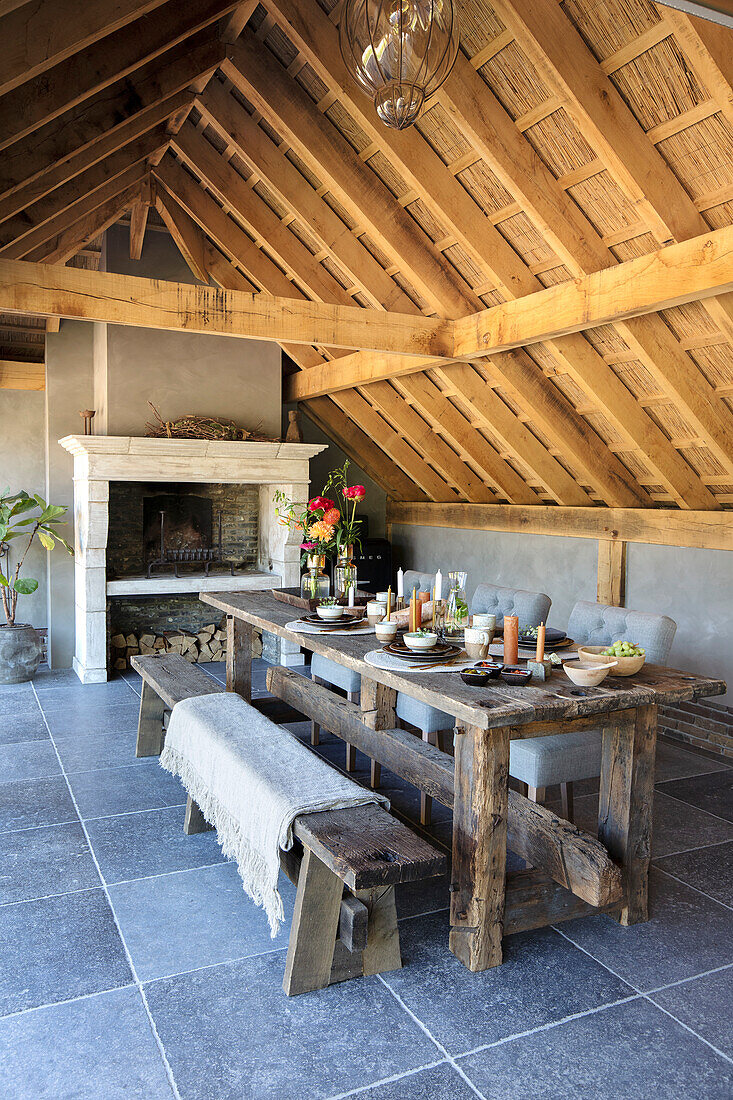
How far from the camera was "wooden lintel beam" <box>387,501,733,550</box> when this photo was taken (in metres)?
4.67

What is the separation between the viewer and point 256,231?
538cm

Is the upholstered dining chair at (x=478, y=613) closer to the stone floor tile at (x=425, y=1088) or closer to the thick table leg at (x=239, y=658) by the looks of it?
the thick table leg at (x=239, y=658)

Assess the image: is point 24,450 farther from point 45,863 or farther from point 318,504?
point 45,863

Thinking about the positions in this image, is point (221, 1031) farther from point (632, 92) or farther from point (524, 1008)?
point (632, 92)

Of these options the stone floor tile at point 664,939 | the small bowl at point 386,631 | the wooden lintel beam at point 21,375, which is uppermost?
the wooden lintel beam at point 21,375

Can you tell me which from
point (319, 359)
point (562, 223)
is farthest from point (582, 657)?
point (319, 359)

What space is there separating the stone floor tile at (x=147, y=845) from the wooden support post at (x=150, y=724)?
2.48 feet

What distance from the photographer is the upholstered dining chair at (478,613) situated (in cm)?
345

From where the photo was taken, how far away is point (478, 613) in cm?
389

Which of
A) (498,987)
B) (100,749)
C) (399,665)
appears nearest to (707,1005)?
Answer: (498,987)

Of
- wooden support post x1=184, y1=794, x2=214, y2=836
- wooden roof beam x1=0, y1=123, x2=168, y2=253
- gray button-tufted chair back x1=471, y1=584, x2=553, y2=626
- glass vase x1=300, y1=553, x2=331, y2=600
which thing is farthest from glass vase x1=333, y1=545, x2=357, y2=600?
wooden roof beam x1=0, y1=123, x2=168, y2=253

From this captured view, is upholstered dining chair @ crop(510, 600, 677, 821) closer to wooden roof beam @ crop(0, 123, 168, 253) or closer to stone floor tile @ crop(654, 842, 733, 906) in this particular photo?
stone floor tile @ crop(654, 842, 733, 906)

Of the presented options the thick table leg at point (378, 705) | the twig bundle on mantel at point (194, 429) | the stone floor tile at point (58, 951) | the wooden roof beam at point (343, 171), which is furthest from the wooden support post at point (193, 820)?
the twig bundle on mantel at point (194, 429)

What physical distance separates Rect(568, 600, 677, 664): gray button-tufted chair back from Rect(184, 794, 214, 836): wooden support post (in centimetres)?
175
